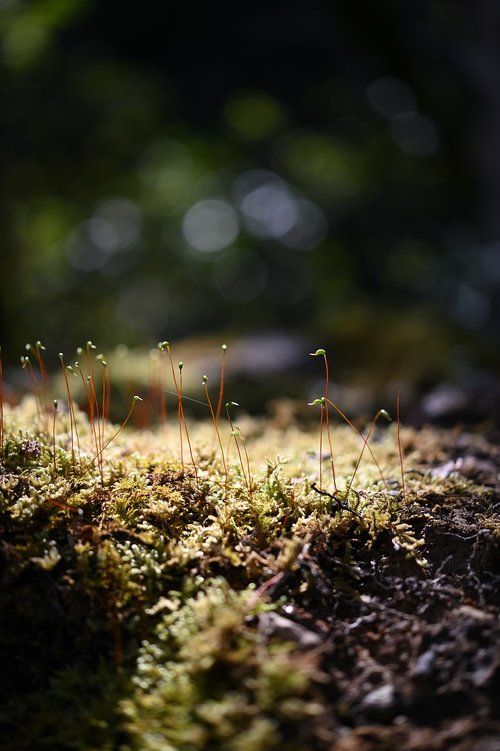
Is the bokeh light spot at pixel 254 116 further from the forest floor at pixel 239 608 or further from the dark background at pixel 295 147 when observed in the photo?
the forest floor at pixel 239 608

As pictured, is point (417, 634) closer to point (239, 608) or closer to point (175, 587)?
point (239, 608)

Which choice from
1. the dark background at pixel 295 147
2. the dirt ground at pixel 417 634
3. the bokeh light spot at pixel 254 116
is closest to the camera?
the dirt ground at pixel 417 634

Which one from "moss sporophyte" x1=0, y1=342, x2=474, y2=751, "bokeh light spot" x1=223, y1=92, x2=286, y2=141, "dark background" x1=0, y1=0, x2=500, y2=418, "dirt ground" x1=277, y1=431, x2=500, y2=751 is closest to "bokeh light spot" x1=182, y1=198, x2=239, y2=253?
"dark background" x1=0, y1=0, x2=500, y2=418

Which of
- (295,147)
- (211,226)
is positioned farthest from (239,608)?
(211,226)

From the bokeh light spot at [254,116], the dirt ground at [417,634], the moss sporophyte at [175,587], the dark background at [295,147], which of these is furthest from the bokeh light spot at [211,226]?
the dirt ground at [417,634]

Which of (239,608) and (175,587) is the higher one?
(175,587)

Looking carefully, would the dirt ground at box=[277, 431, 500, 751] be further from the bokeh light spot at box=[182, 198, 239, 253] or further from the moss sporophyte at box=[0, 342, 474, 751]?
the bokeh light spot at box=[182, 198, 239, 253]
